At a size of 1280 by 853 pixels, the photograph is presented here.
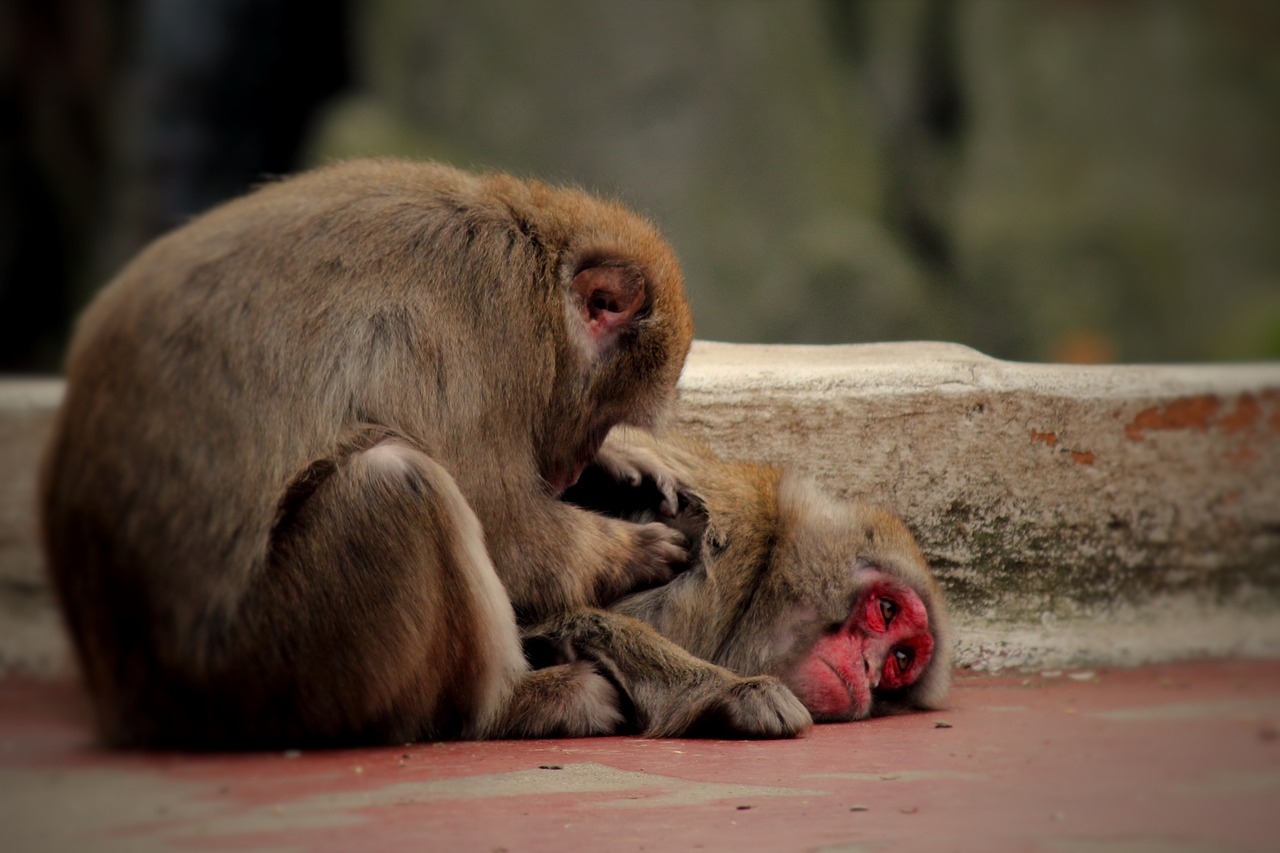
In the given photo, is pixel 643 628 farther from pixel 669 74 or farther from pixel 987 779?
pixel 669 74

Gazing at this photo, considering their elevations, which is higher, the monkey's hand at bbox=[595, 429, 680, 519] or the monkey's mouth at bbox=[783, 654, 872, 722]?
the monkey's hand at bbox=[595, 429, 680, 519]

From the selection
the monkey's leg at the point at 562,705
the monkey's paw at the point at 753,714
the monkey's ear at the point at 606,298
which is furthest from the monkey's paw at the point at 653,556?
the monkey's ear at the point at 606,298

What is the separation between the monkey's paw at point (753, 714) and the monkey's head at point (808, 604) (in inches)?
13.0

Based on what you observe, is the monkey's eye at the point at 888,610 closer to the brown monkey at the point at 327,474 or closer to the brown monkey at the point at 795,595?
the brown monkey at the point at 795,595

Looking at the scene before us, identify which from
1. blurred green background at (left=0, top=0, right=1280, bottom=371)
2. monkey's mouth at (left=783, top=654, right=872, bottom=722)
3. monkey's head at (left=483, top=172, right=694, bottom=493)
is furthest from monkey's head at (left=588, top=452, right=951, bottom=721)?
blurred green background at (left=0, top=0, right=1280, bottom=371)

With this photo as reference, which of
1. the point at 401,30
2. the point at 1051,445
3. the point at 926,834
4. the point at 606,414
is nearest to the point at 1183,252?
the point at 401,30

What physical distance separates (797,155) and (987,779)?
9.82 m

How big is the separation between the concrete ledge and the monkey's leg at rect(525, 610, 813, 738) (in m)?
1.00

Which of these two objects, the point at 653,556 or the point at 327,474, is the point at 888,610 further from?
the point at 327,474

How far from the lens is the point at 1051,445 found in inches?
195

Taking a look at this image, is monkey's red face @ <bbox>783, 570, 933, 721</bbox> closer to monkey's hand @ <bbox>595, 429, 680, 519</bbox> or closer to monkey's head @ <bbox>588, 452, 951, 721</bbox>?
monkey's head @ <bbox>588, 452, 951, 721</bbox>

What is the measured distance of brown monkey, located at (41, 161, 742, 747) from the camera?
337 cm

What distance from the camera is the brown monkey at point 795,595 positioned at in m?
4.34

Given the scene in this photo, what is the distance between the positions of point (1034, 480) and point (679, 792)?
230 centimetres
